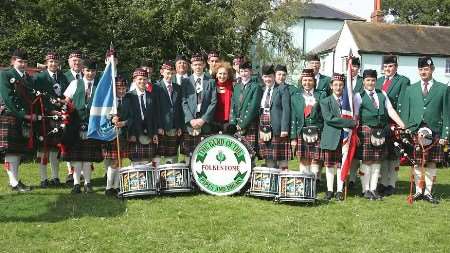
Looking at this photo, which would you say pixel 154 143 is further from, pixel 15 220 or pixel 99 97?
pixel 15 220

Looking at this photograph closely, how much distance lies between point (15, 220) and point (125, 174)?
1600 millimetres

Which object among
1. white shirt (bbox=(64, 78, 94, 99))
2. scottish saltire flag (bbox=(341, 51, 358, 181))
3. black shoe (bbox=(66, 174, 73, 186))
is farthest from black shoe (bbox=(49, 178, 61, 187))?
scottish saltire flag (bbox=(341, 51, 358, 181))

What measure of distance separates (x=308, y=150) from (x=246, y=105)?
117 centimetres

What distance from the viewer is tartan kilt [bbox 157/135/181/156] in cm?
847

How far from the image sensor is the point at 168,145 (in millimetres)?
8531

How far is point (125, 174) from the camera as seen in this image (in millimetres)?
7500

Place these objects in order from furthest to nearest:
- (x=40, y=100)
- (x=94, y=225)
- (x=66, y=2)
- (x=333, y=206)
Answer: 1. (x=66, y=2)
2. (x=40, y=100)
3. (x=333, y=206)
4. (x=94, y=225)

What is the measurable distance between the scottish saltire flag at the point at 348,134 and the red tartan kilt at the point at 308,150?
16.5 inches

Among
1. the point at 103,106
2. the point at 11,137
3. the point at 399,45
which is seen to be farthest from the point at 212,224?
the point at 399,45

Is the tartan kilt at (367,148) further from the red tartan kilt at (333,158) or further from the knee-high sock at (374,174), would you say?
the red tartan kilt at (333,158)


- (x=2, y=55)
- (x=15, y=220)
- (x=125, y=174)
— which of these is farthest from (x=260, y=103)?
(x=2, y=55)

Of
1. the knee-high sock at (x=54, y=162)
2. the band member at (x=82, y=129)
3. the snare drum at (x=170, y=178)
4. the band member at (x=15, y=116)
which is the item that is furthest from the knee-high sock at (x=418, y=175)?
the band member at (x=15, y=116)

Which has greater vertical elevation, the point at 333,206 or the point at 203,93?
the point at 203,93

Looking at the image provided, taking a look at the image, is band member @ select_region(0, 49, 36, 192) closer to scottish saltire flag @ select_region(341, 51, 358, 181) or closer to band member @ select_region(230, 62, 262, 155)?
band member @ select_region(230, 62, 262, 155)
